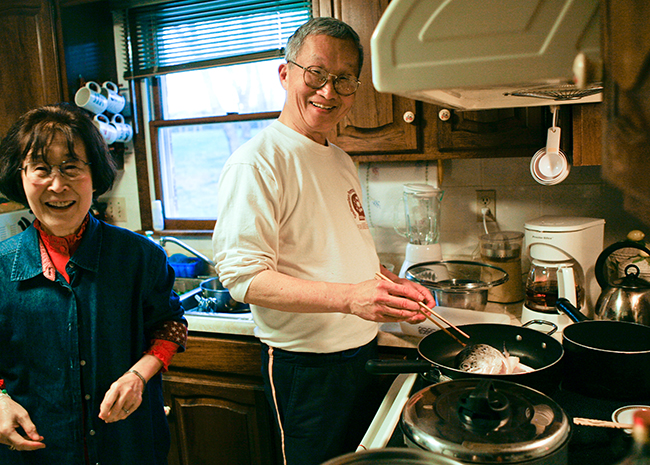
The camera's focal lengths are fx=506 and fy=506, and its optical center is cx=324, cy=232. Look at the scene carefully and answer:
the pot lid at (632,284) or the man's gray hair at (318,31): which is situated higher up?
the man's gray hair at (318,31)

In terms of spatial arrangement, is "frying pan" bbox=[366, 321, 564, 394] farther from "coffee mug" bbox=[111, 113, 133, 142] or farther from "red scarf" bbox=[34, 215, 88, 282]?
"coffee mug" bbox=[111, 113, 133, 142]

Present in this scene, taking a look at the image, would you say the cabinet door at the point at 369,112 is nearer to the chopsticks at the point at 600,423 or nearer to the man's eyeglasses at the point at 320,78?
the man's eyeglasses at the point at 320,78

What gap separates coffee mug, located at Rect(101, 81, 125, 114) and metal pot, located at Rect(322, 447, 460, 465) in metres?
2.35

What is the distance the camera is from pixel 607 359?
1.02m

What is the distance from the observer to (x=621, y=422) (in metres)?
0.94

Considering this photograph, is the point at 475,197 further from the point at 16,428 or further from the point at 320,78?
the point at 16,428

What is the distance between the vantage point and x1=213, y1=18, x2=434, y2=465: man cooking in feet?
4.09

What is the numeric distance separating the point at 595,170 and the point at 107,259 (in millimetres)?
1775

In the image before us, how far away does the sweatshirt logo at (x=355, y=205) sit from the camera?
1.48m

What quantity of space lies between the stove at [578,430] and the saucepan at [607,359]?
27 millimetres

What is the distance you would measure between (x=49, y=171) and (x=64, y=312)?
33 cm

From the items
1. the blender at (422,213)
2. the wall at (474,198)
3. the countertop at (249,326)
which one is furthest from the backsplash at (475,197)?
the countertop at (249,326)

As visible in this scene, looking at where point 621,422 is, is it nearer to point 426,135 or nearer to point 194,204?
point 426,135

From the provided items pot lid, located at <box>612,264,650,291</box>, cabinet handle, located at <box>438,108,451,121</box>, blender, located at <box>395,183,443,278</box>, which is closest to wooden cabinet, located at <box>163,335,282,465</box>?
blender, located at <box>395,183,443,278</box>
